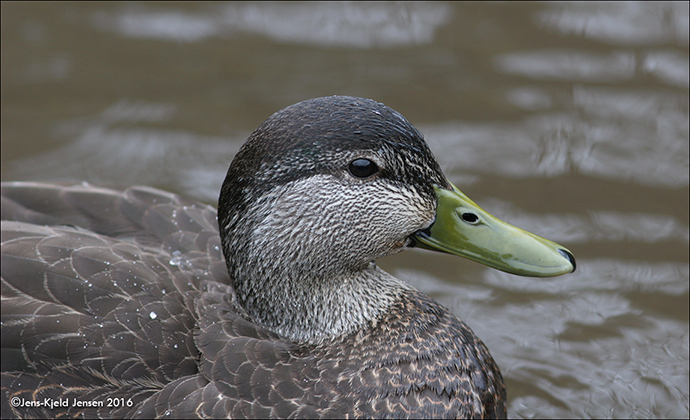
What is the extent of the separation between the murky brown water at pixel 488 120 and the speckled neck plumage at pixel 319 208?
1859mm

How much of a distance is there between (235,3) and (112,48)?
135 centimetres

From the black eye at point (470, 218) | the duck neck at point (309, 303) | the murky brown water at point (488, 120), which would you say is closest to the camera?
the black eye at point (470, 218)

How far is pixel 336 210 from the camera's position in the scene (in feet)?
14.3

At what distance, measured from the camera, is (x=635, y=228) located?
676 centimetres

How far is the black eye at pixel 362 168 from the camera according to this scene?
4257 millimetres

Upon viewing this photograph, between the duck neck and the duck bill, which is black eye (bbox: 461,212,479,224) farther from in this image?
the duck neck

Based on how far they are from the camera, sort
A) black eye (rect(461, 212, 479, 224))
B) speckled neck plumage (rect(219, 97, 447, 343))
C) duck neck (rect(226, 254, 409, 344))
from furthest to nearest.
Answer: duck neck (rect(226, 254, 409, 344)) < black eye (rect(461, 212, 479, 224)) < speckled neck plumage (rect(219, 97, 447, 343))

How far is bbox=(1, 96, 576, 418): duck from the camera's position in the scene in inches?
168

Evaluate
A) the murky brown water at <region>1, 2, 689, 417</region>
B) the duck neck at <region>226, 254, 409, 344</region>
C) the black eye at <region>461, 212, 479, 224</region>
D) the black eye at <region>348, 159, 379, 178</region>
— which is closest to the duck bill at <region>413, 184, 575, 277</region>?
the black eye at <region>461, 212, 479, 224</region>

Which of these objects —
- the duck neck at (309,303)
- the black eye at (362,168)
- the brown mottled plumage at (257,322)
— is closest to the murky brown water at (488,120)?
the brown mottled plumage at (257,322)

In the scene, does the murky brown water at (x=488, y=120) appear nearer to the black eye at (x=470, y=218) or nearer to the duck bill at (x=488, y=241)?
the duck bill at (x=488, y=241)

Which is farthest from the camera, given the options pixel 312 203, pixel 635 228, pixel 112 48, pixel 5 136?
pixel 112 48

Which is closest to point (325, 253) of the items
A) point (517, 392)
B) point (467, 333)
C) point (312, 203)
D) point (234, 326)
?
point (312, 203)

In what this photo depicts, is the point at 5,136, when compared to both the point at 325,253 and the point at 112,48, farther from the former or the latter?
the point at 325,253
